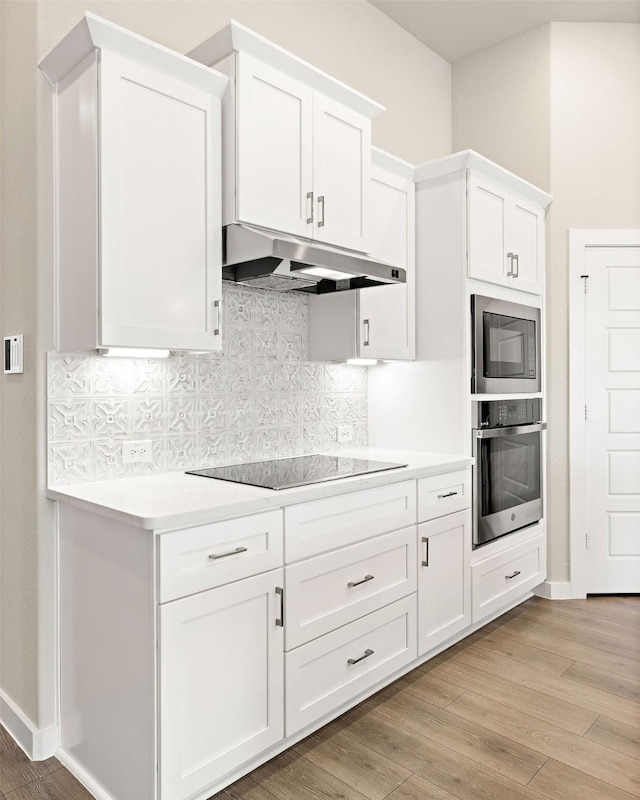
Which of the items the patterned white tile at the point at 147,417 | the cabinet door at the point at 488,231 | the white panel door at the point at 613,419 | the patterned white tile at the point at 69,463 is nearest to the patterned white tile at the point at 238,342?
the patterned white tile at the point at 147,417

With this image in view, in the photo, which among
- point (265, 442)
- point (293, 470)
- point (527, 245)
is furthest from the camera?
point (527, 245)

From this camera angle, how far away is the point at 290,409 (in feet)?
9.21

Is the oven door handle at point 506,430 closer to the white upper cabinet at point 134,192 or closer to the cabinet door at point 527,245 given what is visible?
the cabinet door at point 527,245

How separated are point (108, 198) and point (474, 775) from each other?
2110 millimetres

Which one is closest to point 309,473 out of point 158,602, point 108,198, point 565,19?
point 158,602

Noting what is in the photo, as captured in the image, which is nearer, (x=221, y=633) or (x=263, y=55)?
(x=221, y=633)

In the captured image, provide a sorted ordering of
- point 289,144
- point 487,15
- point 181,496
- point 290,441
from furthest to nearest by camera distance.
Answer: point 487,15 → point 290,441 → point 289,144 → point 181,496

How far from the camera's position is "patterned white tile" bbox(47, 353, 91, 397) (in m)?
1.99

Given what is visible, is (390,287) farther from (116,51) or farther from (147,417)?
(116,51)

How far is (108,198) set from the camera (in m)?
1.79

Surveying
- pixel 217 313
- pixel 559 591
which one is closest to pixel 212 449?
pixel 217 313

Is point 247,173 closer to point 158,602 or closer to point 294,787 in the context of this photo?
point 158,602

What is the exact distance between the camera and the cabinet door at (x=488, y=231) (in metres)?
2.90

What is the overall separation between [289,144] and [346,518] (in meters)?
1.40
